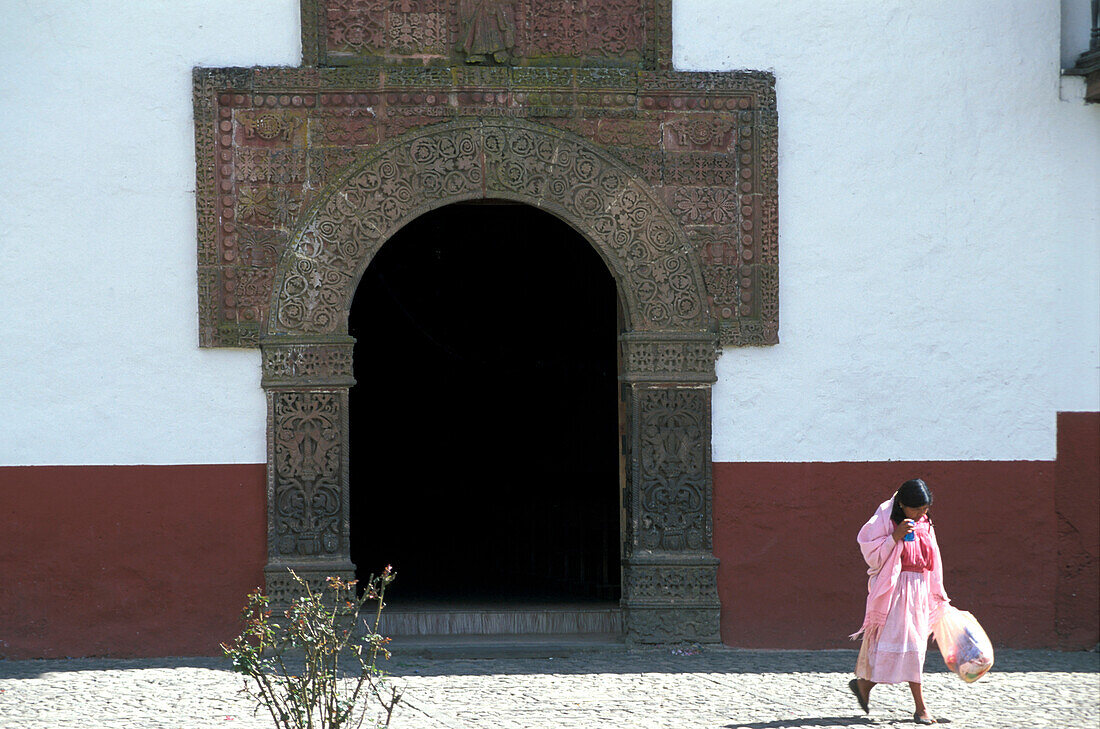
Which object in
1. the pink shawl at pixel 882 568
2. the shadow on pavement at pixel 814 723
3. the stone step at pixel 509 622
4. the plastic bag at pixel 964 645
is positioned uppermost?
the pink shawl at pixel 882 568

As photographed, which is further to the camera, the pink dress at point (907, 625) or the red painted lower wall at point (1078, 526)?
the red painted lower wall at point (1078, 526)

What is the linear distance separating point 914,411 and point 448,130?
2680 millimetres

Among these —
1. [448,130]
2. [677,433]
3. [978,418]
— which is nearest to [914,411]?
[978,418]

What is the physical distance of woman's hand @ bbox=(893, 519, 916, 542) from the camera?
5109 millimetres

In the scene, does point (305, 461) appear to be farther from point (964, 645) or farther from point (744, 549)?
point (964, 645)

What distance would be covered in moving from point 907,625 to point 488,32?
338 cm

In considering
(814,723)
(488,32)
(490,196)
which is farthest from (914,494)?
(488,32)

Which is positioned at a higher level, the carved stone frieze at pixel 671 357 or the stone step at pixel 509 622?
the carved stone frieze at pixel 671 357

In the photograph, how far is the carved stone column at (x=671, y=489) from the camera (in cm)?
645

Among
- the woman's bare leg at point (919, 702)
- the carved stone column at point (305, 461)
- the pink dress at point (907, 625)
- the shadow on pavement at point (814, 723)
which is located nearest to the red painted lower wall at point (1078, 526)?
the pink dress at point (907, 625)

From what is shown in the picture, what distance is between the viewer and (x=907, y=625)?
514cm

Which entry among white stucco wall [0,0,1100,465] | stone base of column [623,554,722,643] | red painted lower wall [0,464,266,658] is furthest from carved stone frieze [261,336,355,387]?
stone base of column [623,554,722,643]

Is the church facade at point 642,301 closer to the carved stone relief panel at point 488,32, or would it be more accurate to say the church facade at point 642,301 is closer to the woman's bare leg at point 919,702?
the carved stone relief panel at point 488,32

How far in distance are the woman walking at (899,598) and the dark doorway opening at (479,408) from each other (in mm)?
2788
